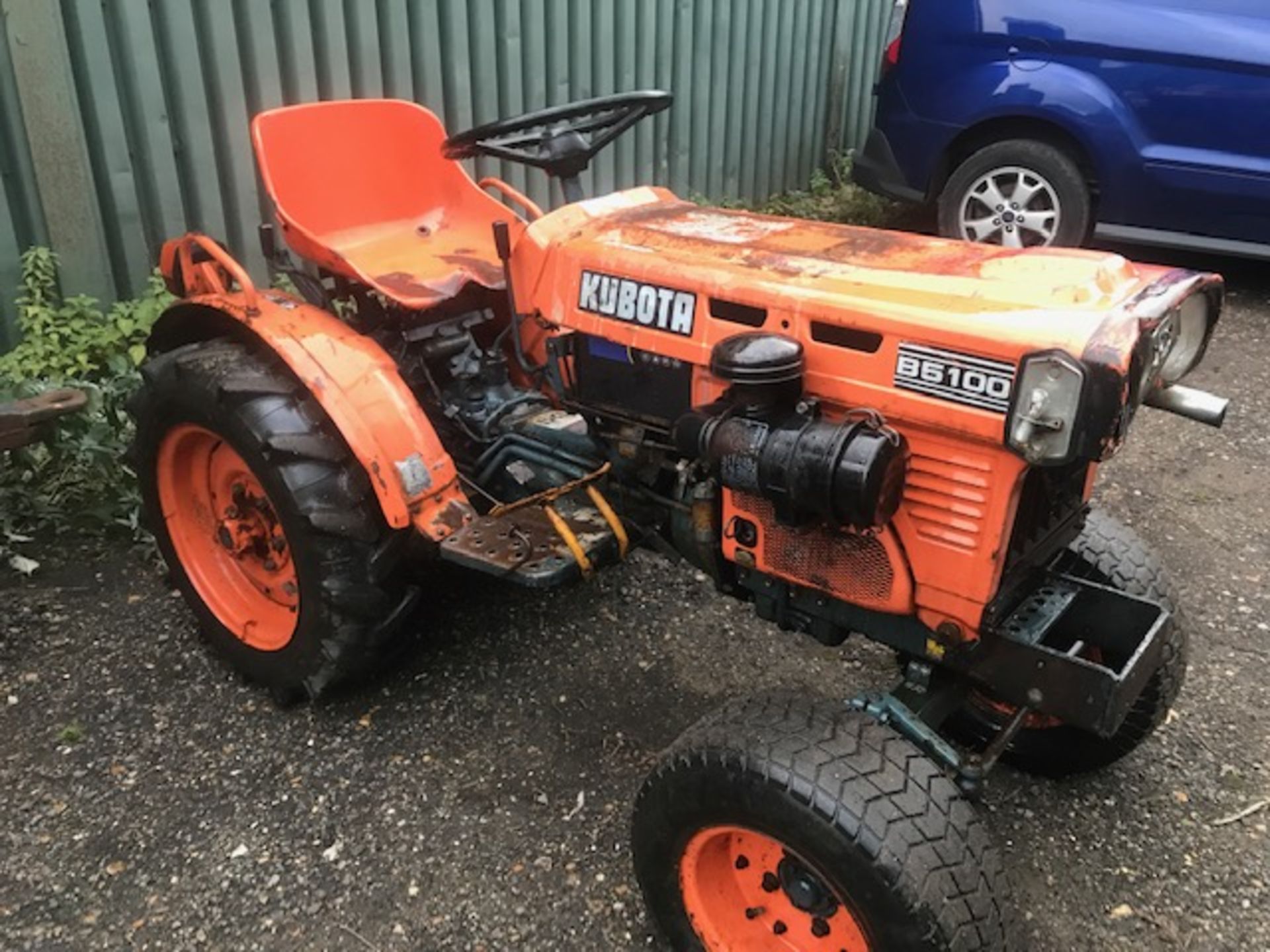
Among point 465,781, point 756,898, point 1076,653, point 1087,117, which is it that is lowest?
point 465,781

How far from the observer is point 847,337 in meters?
2.19

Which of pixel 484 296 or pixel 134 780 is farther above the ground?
pixel 484 296

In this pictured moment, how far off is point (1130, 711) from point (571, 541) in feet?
4.42

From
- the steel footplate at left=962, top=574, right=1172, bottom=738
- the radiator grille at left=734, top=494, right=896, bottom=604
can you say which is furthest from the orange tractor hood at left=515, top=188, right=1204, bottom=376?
the steel footplate at left=962, top=574, right=1172, bottom=738

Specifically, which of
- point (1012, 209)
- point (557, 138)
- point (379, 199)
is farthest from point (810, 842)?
point (1012, 209)

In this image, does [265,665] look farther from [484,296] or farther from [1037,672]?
[1037,672]

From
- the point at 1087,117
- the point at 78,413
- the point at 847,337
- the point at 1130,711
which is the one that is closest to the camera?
the point at 847,337

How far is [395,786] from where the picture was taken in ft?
9.11

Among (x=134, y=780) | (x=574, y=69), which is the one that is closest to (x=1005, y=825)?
(x=134, y=780)

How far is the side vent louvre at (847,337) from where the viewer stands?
2158 mm

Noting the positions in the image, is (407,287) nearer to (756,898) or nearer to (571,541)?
(571,541)

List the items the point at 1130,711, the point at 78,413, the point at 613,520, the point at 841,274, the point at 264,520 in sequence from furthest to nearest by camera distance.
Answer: the point at 78,413 → the point at 264,520 → the point at 613,520 → the point at 1130,711 → the point at 841,274

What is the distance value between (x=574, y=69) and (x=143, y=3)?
7.14 feet

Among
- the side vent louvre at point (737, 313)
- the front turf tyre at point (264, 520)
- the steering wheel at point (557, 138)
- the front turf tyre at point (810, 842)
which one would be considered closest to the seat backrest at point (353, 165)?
the steering wheel at point (557, 138)
